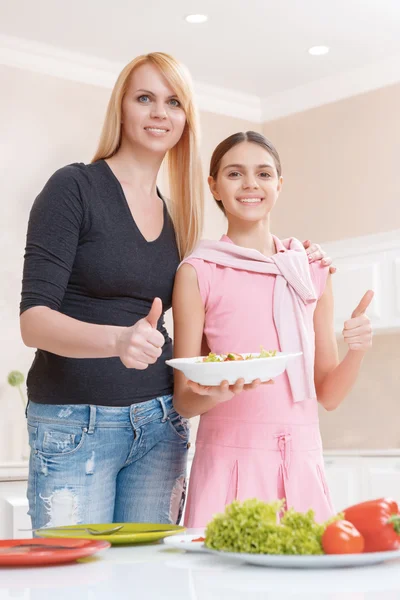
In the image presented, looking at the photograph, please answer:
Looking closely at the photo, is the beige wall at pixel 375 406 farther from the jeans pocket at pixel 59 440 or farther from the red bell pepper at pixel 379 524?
the red bell pepper at pixel 379 524

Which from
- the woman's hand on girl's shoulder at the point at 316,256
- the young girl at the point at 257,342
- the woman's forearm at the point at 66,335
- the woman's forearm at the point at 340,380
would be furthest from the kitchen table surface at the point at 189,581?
the woman's hand on girl's shoulder at the point at 316,256

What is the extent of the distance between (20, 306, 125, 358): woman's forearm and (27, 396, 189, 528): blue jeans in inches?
6.5

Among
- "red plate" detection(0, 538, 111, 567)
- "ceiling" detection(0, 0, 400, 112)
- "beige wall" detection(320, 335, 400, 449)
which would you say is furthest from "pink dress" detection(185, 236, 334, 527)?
"beige wall" detection(320, 335, 400, 449)

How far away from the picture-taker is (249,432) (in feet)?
6.57

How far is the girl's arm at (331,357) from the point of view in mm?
2031

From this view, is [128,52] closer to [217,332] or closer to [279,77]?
[279,77]

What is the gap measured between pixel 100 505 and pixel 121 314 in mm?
403

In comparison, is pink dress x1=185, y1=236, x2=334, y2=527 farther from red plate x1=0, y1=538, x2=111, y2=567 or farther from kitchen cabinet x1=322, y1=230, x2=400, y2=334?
kitchen cabinet x1=322, y1=230, x2=400, y2=334

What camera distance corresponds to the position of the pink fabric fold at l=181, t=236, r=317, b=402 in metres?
2.06

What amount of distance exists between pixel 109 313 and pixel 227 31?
111 inches

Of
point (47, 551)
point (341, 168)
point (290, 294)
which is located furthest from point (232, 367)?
point (341, 168)

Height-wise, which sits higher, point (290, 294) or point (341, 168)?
point (341, 168)

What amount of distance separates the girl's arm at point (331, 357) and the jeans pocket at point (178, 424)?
1.35ft

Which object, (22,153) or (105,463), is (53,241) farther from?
(22,153)
